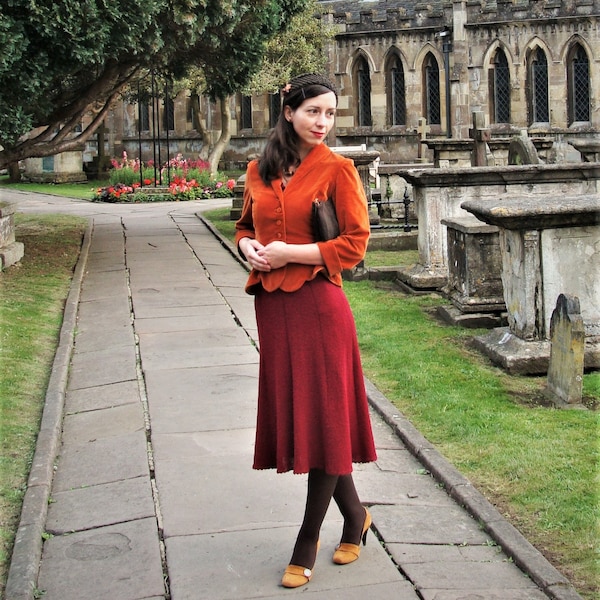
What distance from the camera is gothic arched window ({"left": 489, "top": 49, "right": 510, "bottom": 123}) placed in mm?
39625

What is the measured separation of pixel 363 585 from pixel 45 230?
50.2ft

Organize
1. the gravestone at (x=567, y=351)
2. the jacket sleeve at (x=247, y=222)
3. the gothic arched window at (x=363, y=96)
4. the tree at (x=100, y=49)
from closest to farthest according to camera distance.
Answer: the jacket sleeve at (x=247, y=222), the gravestone at (x=567, y=351), the tree at (x=100, y=49), the gothic arched window at (x=363, y=96)

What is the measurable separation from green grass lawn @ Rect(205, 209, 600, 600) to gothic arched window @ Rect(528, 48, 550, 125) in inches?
1173

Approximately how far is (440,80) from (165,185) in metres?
15.6

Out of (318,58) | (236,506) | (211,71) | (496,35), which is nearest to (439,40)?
(496,35)

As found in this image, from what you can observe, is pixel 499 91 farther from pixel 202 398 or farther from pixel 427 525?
pixel 427 525

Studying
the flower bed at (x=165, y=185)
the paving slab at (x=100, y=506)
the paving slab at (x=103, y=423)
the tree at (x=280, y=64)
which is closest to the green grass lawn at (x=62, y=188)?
the flower bed at (x=165, y=185)

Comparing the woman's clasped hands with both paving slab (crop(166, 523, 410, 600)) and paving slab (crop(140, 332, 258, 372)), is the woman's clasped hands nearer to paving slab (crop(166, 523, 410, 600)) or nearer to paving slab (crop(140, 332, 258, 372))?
paving slab (crop(166, 523, 410, 600))

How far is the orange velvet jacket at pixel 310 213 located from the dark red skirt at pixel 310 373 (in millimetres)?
79

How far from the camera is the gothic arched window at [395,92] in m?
41.4

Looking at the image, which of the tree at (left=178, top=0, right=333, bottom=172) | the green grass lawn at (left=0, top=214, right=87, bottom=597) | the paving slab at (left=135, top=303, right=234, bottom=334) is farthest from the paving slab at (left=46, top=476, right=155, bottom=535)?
the tree at (left=178, top=0, right=333, bottom=172)

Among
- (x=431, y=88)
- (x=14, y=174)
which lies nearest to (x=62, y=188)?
(x=14, y=174)

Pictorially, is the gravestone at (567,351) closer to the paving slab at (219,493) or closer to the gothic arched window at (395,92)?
the paving slab at (219,493)

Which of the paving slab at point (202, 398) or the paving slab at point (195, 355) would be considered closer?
the paving slab at point (202, 398)
